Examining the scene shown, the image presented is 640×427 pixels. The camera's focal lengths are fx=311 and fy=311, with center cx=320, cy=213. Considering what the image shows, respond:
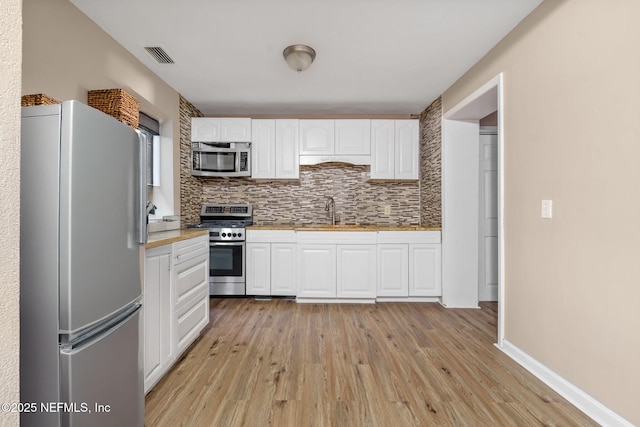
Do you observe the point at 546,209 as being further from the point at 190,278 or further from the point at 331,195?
the point at 331,195

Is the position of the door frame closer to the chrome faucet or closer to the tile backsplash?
the tile backsplash

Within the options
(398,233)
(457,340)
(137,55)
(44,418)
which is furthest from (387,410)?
(137,55)

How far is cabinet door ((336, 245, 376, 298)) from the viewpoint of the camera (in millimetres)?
3670

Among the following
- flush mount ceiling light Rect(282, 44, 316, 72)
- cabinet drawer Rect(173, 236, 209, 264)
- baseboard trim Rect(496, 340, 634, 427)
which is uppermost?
flush mount ceiling light Rect(282, 44, 316, 72)

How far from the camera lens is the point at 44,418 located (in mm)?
1049

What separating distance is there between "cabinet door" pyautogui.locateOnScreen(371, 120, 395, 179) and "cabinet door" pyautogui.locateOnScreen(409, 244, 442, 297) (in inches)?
41.2

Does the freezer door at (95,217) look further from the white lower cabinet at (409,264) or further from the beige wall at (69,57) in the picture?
the white lower cabinet at (409,264)


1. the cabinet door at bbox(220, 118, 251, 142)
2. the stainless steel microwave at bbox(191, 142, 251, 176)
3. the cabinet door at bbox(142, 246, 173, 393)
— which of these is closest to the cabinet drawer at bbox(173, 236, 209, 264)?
the cabinet door at bbox(142, 246, 173, 393)

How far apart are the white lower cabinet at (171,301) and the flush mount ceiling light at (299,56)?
1641mm

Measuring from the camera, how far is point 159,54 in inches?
104

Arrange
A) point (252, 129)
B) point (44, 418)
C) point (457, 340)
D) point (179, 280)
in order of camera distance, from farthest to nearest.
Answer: point (252, 129) → point (457, 340) → point (179, 280) → point (44, 418)

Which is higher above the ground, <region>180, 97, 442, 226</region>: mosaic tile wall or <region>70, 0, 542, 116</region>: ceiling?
<region>70, 0, 542, 116</region>: ceiling

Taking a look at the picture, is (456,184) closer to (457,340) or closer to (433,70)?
(433,70)

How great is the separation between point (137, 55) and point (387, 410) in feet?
10.7
